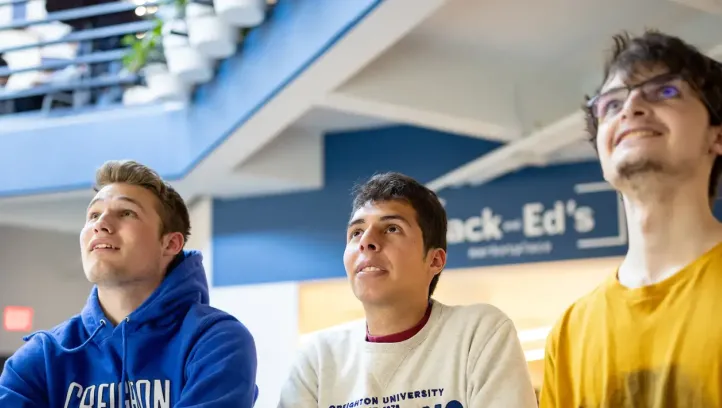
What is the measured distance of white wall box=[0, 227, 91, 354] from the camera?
6.29m

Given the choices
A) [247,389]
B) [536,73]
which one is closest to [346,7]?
[536,73]

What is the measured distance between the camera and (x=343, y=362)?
214 centimetres

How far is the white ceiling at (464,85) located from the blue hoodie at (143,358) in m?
1.82

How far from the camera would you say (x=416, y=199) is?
2.21 meters

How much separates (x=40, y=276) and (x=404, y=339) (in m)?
4.97

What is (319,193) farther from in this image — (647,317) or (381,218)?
(647,317)

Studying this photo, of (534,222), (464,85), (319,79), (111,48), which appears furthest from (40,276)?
(534,222)

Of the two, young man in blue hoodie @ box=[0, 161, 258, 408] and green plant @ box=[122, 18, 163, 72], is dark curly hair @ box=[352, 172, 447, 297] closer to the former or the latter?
young man in blue hoodie @ box=[0, 161, 258, 408]

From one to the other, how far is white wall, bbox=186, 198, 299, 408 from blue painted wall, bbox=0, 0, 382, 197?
38.9 inches

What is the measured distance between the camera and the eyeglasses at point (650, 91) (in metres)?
1.60

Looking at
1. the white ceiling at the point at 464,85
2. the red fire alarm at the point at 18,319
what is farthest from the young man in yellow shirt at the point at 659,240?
the red fire alarm at the point at 18,319

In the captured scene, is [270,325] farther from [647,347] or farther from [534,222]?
[647,347]

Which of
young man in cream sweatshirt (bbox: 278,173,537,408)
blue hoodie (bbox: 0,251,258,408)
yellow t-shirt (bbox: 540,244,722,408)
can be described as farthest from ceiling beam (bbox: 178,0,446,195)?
yellow t-shirt (bbox: 540,244,722,408)

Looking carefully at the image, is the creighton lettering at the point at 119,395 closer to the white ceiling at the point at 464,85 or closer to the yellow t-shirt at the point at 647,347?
the yellow t-shirt at the point at 647,347
